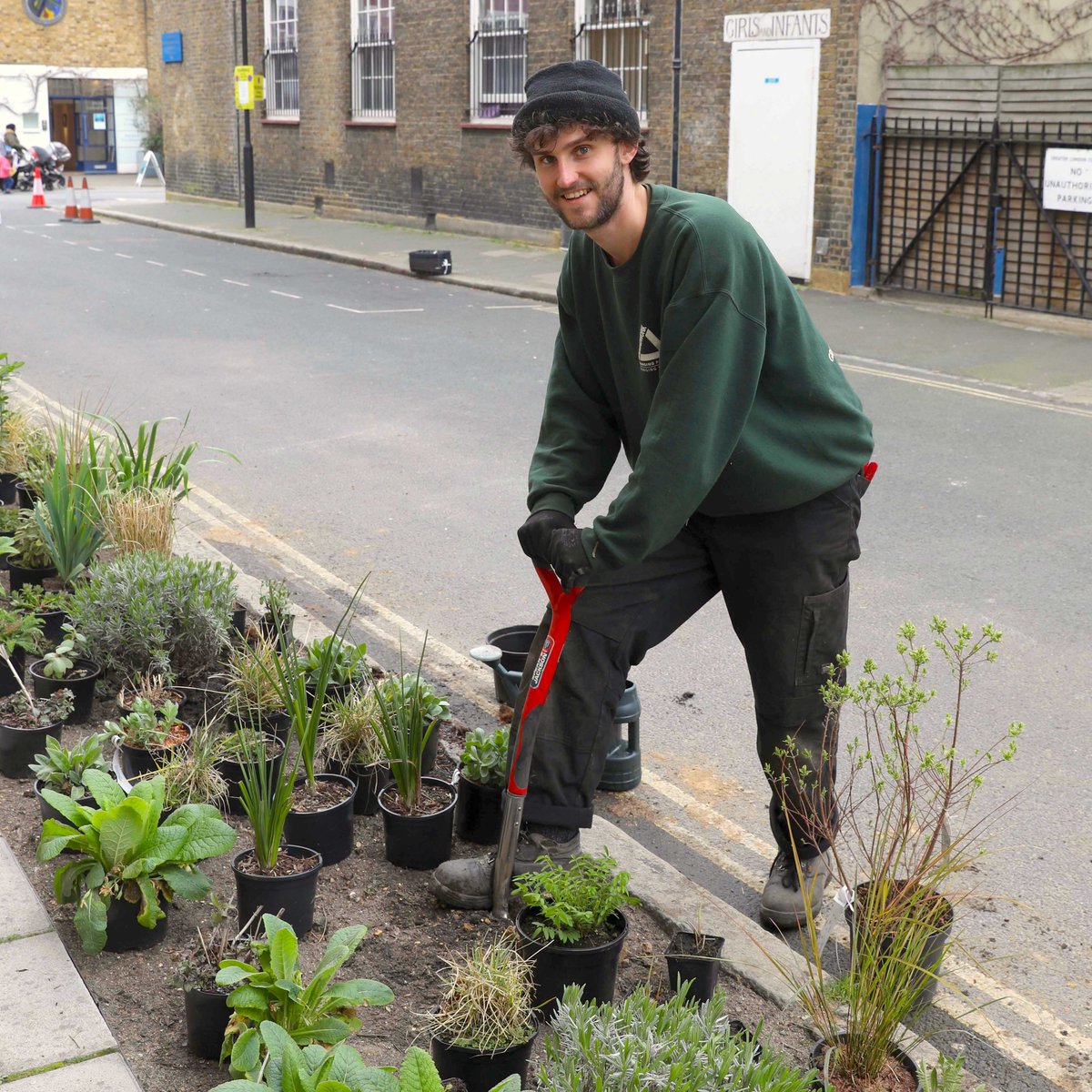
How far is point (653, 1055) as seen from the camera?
2.38 meters

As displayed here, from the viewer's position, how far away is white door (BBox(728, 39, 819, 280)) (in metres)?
17.2

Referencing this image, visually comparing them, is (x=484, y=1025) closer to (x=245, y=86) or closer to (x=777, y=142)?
(x=777, y=142)

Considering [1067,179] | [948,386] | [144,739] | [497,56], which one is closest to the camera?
[144,739]

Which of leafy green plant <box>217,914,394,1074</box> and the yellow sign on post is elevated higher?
the yellow sign on post

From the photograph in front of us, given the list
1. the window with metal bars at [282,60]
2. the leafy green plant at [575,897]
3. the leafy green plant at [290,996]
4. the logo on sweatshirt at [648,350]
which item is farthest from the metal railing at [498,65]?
the leafy green plant at [290,996]

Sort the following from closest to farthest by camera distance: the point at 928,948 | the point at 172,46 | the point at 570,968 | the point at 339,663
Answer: the point at 570,968 < the point at 928,948 < the point at 339,663 < the point at 172,46

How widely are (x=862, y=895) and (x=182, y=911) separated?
5.27ft

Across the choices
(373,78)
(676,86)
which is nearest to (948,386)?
(676,86)

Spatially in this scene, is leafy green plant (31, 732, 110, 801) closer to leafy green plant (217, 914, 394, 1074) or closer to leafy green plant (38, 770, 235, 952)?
leafy green plant (38, 770, 235, 952)

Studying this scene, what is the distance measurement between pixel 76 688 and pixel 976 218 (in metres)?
13.3

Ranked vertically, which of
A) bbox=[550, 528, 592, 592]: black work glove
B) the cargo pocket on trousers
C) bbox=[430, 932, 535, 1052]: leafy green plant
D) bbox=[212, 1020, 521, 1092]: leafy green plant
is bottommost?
bbox=[430, 932, 535, 1052]: leafy green plant

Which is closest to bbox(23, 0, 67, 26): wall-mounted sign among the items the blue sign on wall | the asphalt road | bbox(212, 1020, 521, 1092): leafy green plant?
the blue sign on wall

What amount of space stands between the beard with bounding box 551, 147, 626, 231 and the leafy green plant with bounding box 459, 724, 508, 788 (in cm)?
145

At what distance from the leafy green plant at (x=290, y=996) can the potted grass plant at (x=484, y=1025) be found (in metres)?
0.14
